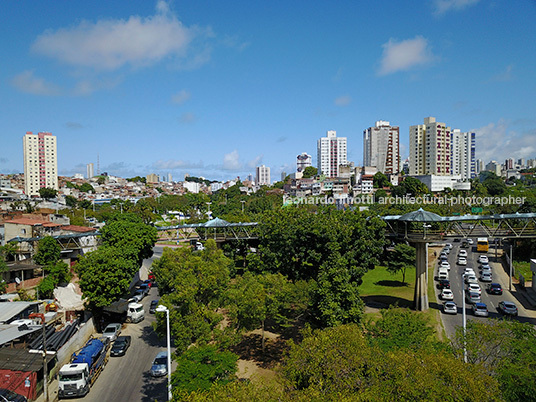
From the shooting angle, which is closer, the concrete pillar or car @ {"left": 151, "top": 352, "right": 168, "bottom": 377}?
car @ {"left": 151, "top": 352, "right": 168, "bottom": 377}

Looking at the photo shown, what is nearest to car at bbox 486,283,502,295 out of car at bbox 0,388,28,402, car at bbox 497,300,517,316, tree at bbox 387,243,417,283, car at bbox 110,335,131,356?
car at bbox 497,300,517,316

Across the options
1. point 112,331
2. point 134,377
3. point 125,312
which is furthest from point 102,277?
point 134,377

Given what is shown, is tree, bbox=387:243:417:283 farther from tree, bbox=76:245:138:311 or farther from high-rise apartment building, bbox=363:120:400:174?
high-rise apartment building, bbox=363:120:400:174

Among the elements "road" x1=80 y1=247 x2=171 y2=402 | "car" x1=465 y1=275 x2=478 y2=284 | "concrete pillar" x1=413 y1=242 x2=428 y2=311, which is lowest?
"road" x1=80 y1=247 x2=171 y2=402

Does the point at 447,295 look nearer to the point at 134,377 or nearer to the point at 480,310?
the point at 480,310

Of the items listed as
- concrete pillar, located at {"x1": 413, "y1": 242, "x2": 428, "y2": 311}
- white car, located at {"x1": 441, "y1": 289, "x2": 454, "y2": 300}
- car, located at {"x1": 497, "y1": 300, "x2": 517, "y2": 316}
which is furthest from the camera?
white car, located at {"x1": 441, "y1": 289, "x2": 454, "y2": 300}

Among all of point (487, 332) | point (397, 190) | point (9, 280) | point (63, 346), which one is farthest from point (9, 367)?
point (397, 190)

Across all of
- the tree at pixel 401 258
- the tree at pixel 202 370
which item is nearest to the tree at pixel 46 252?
the tree at pixel 202 370

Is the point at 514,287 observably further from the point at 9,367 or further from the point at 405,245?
the point at 9,367
